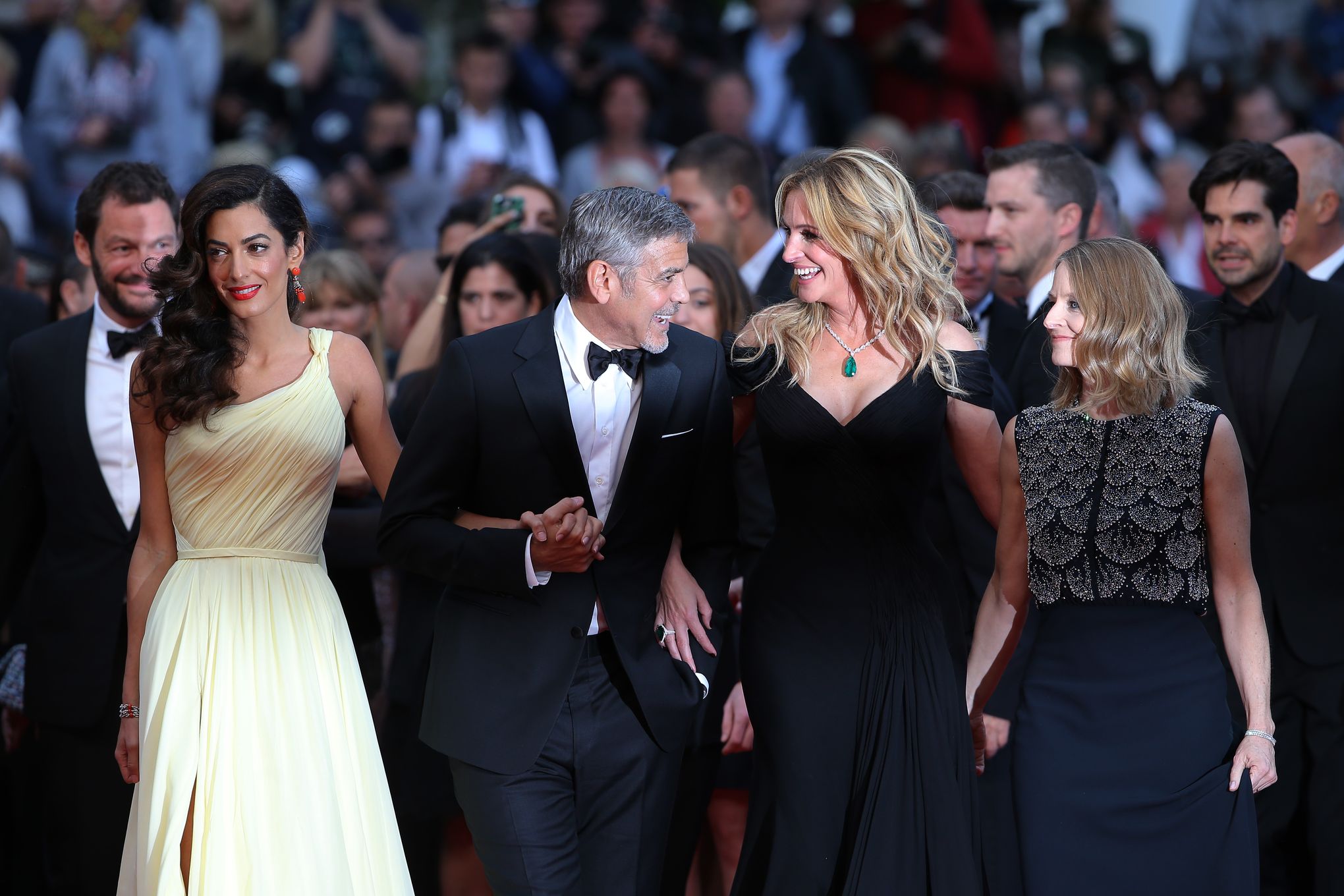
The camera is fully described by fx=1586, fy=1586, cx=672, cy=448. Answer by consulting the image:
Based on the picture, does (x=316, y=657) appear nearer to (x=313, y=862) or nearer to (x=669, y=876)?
(x=313, y=862)

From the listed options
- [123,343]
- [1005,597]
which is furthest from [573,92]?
[1005,597]

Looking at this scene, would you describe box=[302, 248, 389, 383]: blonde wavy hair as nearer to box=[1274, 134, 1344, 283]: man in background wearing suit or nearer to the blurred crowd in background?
the blurred crowd in background

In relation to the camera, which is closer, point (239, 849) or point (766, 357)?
point (239, 849)

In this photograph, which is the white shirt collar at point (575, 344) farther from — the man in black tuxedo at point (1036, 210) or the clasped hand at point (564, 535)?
the man in black tuxedo at point (1036, 210)

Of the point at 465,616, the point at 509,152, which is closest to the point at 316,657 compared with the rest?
the point at 465,616

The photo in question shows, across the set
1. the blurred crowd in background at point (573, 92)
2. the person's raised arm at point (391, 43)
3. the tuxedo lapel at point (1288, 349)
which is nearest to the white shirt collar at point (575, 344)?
the tuxedo lapel at point (1288, 349)

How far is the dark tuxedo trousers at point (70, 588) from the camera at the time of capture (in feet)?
16.1

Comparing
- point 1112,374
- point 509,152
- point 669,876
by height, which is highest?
point 509,152

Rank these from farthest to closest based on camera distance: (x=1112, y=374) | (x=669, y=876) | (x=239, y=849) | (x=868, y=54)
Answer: (x=868, y=54) < (x=669, y=876) < (x=1112, y=374) < (x=239, y=849)

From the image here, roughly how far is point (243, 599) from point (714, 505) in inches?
47.2

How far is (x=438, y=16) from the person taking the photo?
1224cm

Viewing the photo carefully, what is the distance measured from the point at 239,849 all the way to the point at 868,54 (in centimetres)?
889

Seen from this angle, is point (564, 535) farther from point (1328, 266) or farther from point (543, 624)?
point (1328, 266)

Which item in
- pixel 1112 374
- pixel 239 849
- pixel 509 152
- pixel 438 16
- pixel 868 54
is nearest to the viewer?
pixel 239 849
